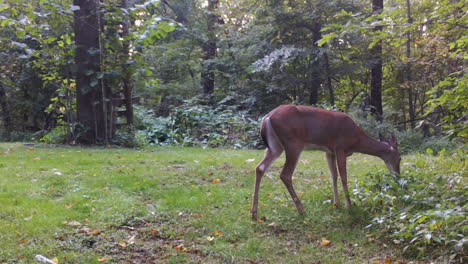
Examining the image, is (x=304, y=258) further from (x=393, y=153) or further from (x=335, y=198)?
(x=393, y=153)

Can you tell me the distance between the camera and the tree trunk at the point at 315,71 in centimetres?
1366

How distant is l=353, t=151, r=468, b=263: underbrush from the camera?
3559mm

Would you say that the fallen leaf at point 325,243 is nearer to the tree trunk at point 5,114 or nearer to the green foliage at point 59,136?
the green foliage at point 59,136

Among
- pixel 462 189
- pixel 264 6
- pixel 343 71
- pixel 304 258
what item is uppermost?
pixel 264 6

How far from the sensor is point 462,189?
431 cm

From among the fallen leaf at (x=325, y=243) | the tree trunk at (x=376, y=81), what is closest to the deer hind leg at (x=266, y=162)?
the fallen leaf at (x=325, y=243)

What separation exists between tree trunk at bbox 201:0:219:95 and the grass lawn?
1088 cm

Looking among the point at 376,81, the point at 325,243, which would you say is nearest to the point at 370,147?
the point at 325,243

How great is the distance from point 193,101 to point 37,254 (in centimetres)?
1250

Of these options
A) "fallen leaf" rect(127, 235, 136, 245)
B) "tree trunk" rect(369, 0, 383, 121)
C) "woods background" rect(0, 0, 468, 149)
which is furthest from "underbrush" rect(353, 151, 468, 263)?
"tree trunk" rect(369, 0, 383, 121)

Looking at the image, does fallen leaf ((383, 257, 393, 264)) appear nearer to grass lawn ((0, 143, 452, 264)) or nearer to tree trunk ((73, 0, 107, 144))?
grass lawn ((0, 143, 452, 264))

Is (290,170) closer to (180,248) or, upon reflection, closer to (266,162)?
(266,162)

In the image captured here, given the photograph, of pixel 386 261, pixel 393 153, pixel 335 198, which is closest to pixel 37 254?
pixel 386 261

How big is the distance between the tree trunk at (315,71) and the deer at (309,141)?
779cm
